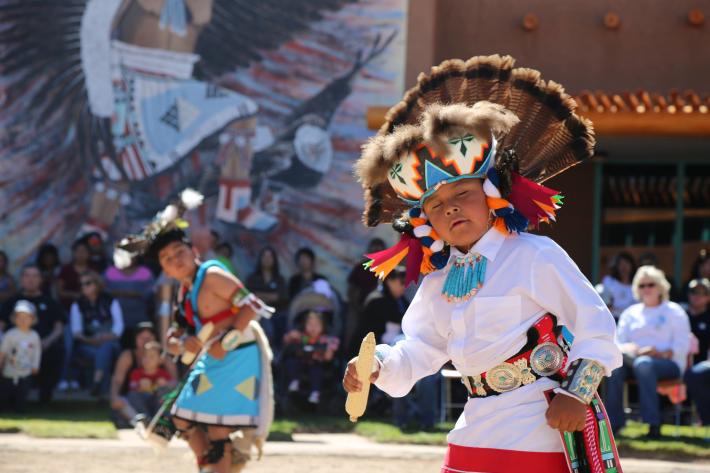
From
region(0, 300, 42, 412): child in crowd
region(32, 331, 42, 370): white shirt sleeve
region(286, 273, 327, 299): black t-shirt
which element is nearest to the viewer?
region(0, 300, 42, 412): child in crowd

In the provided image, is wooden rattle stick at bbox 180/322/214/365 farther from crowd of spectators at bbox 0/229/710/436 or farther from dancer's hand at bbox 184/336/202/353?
crowd of spectators at bbox 0/229/710/436

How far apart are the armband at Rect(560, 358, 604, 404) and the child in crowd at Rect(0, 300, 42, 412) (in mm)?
9105

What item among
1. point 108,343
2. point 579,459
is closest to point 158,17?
point 108,343

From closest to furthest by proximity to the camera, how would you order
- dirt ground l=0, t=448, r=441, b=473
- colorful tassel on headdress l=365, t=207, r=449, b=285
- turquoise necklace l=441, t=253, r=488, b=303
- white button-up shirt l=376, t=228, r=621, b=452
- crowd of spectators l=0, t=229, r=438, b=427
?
white button-up shirt l=376, t=228, r=621, b=452
turquoise necklace l=441, t=253, r=488, b=303
colorful tassel on headdress l=365, t=207, r=449, b=285
dirt ground l=0, t=448, r=441, b=473
crowd of spectators l=0, t=229, r=438, b=427

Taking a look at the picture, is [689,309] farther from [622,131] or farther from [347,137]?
[347,137]

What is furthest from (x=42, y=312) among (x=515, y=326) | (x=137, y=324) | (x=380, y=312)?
(x=515, y=326)

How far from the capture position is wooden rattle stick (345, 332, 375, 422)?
13.7 ft

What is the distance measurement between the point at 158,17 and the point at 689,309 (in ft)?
23.7

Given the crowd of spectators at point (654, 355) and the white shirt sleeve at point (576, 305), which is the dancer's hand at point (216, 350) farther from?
the crowd of spectators at point (654, 355)

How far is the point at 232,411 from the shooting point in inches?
300

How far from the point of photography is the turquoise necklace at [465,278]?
4.38 metres

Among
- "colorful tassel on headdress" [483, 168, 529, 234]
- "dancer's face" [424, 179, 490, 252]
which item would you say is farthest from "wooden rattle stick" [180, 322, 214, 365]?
"colorful tassel on headdress" [483, 168, 529, 234]

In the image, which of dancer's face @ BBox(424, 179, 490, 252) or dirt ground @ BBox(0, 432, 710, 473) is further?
dirt ground @ BBox(0, 432, 710, 473)

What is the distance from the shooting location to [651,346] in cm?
1101
